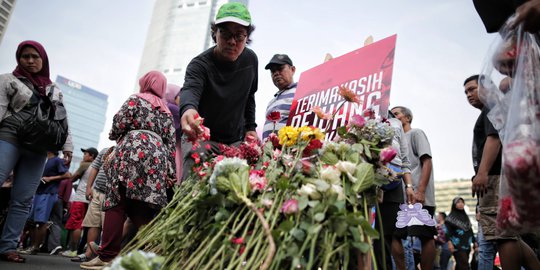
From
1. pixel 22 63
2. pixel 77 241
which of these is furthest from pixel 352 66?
pixel 77 241

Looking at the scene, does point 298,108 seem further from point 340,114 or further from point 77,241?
point 77,241

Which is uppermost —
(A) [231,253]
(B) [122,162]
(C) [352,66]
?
(C) [352,66]

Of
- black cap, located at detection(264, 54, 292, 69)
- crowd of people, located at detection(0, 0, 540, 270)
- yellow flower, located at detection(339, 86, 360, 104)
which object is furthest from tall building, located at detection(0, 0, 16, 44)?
yellow flower, located at detection(339, 86, 360, 104)

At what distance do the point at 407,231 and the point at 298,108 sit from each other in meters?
1.66

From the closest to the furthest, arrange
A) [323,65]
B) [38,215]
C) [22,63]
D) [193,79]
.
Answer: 1. [193,79]
2. [323,65]
3. [22,63]
4. [38,215]

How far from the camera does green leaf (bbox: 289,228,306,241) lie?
947 millimetres

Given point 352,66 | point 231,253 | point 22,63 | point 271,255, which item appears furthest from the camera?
point 22,63

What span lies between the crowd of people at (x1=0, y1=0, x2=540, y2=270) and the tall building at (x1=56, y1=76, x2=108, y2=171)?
433 feet

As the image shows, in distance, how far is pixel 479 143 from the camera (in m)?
2.70

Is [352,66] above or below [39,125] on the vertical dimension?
above

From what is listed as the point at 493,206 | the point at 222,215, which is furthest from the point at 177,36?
the point at 222,215

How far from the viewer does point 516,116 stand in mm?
1125

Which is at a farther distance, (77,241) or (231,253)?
(77,241)

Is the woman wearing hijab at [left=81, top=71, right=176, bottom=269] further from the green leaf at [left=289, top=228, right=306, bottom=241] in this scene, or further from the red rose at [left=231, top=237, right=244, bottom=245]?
the green leaf at [left=289, top=228, right=306, bottom=241]
